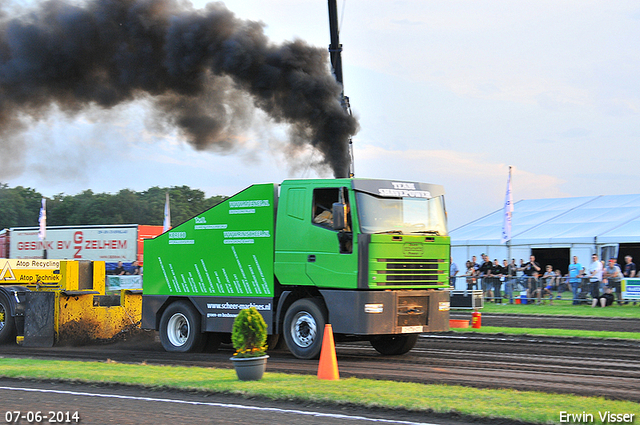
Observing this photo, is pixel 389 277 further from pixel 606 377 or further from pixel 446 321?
pixel 606 377

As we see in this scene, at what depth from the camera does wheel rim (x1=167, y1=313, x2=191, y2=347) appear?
1466 cm

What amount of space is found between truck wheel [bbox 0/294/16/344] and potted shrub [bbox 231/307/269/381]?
8970 mm

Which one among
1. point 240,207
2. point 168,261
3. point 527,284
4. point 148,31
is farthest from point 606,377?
point 527,284

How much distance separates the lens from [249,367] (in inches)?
385

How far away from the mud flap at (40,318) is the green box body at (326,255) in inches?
132

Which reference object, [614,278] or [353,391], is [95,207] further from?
[353,391]

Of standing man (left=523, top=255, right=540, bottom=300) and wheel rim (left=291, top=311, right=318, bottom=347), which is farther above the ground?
standing man (left=523, top=255, right=540, bottom=300)

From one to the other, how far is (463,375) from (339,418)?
3.56 meters

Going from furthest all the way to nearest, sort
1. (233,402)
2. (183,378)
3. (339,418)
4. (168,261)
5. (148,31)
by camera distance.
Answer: (148,31), (168,261), (183,378), (233,402), (339,418)

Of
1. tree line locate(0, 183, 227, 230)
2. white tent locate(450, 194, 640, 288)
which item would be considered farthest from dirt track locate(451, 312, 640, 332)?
tree line locate(0, 183, 227, 230)

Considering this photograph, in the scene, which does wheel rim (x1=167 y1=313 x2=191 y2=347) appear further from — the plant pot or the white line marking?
the plant pot

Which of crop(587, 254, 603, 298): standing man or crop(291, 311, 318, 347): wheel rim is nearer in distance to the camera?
crop(291, 311, 318, 347): wheel rim

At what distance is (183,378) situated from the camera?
10.1m

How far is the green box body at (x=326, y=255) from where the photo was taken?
1206 centimetres
